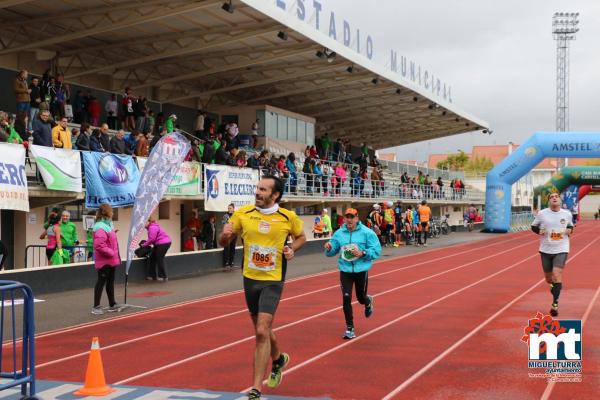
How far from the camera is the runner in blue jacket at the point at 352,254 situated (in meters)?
9.10

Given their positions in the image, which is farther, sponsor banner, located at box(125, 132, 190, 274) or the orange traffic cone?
sponsor banner, located at box(125, 132, 190, 274)

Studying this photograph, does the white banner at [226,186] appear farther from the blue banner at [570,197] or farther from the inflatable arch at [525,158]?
the blue banner at [570,197]

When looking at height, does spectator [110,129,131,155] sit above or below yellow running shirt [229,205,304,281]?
above

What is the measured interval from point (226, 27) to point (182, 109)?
8.94 metres

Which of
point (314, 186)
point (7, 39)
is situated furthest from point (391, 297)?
point (314, 186)

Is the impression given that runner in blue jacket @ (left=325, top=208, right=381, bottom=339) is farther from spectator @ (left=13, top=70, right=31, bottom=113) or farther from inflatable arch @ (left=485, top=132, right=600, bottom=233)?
inflatable arch @ (left=485, top=132, right=600, bottom=233)

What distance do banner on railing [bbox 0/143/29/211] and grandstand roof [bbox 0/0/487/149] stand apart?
525 centimetres

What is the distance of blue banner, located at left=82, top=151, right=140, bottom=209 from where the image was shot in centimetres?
1652

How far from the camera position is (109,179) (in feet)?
56.2

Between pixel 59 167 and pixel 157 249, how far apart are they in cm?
290

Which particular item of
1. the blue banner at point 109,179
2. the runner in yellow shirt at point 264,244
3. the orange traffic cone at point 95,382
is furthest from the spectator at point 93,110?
the runner in yellow shirt at point 264,244

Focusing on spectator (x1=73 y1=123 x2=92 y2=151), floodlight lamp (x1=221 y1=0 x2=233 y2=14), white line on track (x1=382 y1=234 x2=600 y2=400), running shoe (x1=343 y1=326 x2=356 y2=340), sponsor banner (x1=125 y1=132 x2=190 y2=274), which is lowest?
white line on track (x1=382 y1=234 x2=600 y2=400)

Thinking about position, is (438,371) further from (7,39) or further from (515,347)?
(7,39)

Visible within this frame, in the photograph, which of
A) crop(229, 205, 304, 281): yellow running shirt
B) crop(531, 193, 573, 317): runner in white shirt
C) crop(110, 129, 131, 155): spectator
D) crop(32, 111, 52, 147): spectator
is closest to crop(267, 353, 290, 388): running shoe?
crop(229, 205, 304, 281): yellow running shirt
